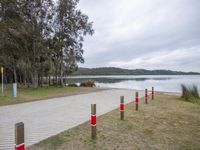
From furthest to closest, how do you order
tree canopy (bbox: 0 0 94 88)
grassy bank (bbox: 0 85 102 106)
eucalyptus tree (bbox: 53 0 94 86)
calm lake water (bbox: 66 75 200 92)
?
1. calm lake water (bbox: 66 75 200 92)
2. eucalyptus tree (bbox: 53 0 94 86)
3. tree canopy (bbox: 0 0 94 88)
4. grassy bank (bbox: 0 85 102 106)

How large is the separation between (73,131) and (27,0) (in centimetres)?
1634

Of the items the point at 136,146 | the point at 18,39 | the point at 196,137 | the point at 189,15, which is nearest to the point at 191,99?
the point at 189,15

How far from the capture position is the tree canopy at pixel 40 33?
1630cm

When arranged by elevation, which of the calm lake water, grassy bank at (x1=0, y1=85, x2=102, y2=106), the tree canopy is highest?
the tree canopy

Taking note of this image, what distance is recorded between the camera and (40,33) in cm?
1848

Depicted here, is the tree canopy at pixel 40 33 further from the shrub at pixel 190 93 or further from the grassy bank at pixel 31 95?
the shrub at pixel 190 93

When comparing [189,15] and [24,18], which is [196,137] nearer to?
[189,15]

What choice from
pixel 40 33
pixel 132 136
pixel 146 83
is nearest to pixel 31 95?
pixel 40 33

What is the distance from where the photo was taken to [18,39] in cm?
1727

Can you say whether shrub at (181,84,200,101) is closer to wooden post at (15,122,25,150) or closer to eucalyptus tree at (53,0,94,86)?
wooden post at (15,122,25,150)

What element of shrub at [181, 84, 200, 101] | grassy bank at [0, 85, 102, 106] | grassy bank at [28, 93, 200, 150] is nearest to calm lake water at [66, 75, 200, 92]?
shrub at [181, 84, 200, 101]

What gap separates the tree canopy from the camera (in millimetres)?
16297

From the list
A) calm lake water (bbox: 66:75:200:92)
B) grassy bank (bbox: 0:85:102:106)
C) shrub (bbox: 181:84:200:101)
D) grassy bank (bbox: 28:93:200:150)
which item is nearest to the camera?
grassy bank (bbox: 28:93:200:150)

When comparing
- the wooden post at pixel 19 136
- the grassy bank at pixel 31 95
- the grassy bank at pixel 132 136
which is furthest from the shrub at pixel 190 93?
the wooden post at pixel 19 136
